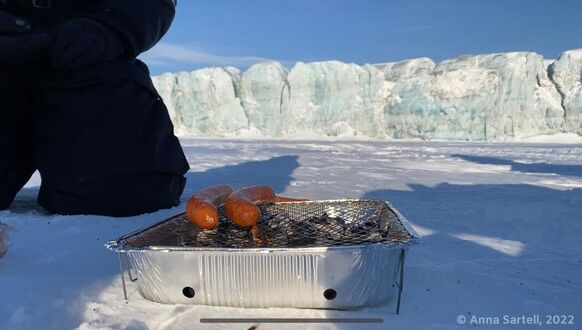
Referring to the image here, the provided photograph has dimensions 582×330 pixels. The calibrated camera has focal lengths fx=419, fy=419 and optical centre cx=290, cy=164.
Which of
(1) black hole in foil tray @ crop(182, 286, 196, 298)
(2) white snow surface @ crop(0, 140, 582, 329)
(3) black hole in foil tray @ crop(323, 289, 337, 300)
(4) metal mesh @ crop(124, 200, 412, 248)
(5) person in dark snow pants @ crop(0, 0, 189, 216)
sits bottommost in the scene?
(2) white snow surface @ crop(0, 140, 582, 329)

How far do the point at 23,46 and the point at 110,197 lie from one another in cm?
81

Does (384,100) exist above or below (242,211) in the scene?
above


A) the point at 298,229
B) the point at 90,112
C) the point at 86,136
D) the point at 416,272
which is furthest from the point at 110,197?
the point at 416,272

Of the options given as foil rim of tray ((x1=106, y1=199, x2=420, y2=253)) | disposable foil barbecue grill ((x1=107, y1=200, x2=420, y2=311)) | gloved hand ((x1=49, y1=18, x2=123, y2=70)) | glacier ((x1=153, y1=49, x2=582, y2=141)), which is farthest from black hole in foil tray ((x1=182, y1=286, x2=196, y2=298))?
glacier ((x1=153, y1=49, x2=582, y2=141))

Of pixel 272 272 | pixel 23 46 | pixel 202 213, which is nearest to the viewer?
pixel 272 272

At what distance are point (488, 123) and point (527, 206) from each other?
1870 cm

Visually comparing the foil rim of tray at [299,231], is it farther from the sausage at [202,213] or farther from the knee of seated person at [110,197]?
the knee of seated person at [110,197]

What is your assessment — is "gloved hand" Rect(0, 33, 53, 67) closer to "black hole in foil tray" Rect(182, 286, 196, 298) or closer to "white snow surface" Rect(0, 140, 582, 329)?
"white snow surface" Rect(0, 140, 582, 329)

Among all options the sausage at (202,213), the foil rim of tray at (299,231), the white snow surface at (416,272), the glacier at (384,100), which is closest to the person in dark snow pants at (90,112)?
the white snow surface at (416,272)

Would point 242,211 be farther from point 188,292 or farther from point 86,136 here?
point 86,136

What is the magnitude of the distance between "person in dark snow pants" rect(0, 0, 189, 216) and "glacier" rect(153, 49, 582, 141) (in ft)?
64.1

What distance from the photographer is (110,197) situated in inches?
86.2

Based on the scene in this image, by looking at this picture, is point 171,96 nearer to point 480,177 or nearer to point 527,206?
point 480,177

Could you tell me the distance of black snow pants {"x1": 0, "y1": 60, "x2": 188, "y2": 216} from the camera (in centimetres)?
215
